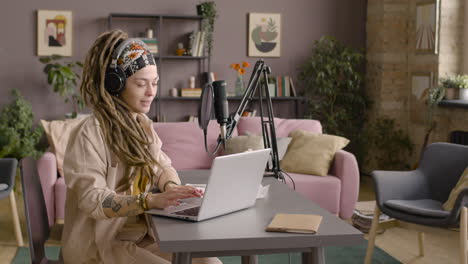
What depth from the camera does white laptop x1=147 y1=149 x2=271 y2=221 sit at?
1965 mm

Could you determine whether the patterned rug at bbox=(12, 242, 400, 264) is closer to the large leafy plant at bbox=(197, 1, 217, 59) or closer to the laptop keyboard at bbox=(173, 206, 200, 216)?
the laptop keyboard at bbox=(173, 206, 200, 216)

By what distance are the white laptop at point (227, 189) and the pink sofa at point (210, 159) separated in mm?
2654

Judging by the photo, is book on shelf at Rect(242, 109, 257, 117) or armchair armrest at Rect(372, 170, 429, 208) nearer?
armchair armrest at Rect(372, 170, 429, 208)

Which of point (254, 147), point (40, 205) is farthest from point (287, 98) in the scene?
point (40, 205)

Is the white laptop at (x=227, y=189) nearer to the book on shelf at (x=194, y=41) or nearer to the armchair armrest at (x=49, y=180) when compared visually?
the armchair armrest at (x=49, y=180)

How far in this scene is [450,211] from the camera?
3654 millimetres

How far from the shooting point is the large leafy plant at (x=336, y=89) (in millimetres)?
7109

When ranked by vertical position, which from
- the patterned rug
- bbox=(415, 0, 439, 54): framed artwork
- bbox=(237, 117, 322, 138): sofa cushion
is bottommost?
the patterned rug

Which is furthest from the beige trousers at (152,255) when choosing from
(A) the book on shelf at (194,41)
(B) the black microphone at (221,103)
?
(A) the book on shelf at (194,41)

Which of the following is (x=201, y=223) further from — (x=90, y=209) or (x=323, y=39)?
(x=323, y=39)

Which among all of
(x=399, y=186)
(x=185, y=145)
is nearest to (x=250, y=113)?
(x=185, y=145)

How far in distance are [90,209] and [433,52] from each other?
5.13 meters

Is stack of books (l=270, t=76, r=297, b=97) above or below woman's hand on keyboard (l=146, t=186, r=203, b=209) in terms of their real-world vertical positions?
above

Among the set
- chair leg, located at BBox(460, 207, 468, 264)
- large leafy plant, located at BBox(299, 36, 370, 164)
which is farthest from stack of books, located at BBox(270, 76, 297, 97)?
chair leg, located at BBox(460, 207, 468, 264)
